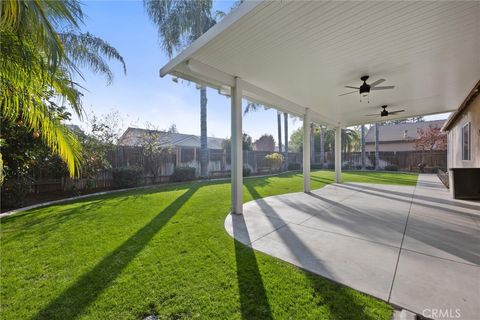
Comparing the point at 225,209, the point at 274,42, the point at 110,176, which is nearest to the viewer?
the point at 274,42

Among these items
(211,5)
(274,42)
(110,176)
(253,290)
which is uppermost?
(211,5)

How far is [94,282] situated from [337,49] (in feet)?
16.3

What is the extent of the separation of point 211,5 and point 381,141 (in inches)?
942

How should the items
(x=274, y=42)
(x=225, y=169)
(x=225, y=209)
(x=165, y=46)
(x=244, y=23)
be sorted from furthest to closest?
(x=225, y=169) < (x=165, y=46) < (x=225, y=209) < (x=274, y=42) < (x=244, y=23)

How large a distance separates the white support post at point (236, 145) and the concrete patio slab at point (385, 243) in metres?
0.39

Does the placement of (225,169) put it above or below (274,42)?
below

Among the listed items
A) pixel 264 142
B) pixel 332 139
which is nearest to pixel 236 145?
pixel 332 139

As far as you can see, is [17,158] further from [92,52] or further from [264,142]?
[264,142]

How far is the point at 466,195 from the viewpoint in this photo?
5941mm

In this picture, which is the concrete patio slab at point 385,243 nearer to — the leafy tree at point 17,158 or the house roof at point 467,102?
the house roof at point 467,102

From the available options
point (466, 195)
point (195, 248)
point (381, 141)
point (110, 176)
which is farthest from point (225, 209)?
point (381, 141)

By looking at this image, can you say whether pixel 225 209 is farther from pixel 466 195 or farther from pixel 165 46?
pixel 165 46

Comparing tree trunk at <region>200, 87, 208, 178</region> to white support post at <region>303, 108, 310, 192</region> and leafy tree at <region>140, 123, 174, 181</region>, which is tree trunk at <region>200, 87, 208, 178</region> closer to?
leafy tree at <region>140, 123, 174, 181</region>

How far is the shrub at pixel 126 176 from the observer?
345 inches
